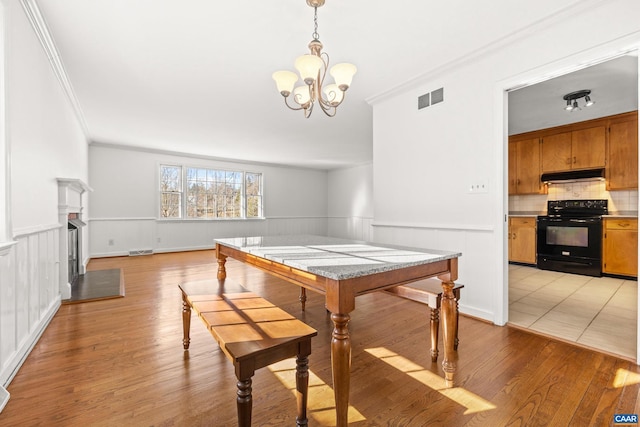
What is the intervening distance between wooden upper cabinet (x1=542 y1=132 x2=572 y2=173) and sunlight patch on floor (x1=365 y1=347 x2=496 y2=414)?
16.5ft

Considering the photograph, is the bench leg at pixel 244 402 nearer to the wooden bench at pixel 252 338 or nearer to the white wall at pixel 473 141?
the wooden bench at pixel 252 338

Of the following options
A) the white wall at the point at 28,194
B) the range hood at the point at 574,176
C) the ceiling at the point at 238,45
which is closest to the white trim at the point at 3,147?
the white wall at the point at 28,194

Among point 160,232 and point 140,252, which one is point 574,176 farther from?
point 140,252

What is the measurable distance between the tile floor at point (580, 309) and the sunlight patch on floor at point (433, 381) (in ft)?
4.27

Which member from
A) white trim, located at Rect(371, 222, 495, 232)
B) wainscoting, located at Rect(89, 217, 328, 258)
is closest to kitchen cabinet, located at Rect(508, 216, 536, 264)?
white trim, located at Rect(371, 222, 495, 232)

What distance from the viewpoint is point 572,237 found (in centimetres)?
470

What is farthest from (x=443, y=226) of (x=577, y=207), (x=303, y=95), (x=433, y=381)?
(x=577, y=207)

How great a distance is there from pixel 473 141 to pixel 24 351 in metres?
3.93

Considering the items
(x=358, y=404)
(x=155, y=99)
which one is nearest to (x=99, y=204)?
(x=155, y=99)

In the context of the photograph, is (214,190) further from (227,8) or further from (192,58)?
(227,8)

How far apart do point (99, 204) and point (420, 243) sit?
670 cm

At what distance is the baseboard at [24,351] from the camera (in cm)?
168

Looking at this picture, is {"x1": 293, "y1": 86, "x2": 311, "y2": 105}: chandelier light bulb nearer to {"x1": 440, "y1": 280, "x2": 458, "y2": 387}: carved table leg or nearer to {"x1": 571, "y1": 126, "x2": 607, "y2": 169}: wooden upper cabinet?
{"x1": 440, "y1": 280, "x2": 458, "y2": 387}: carved table leg

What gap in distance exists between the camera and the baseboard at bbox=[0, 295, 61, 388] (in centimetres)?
168
